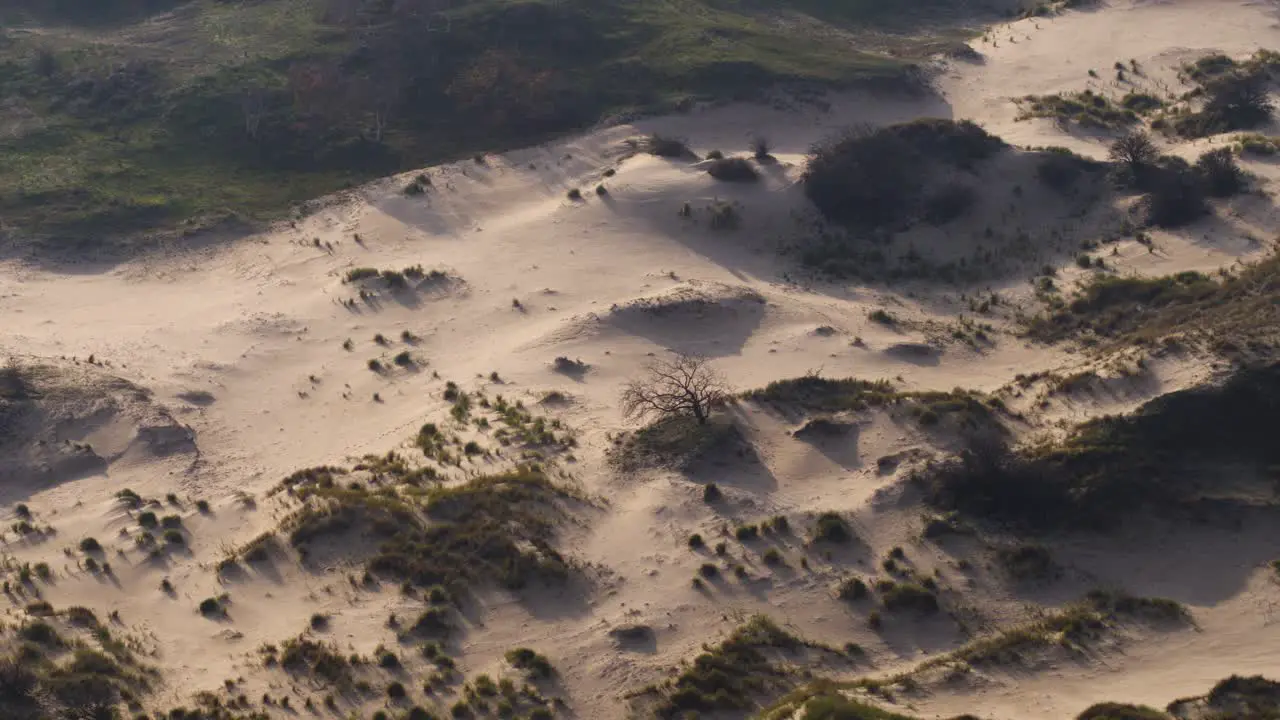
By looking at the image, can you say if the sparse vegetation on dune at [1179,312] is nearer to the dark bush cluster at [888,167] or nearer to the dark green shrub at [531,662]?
the dark bush cluster at [888,167]

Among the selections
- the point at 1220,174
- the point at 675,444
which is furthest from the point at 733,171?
the point at 675,444

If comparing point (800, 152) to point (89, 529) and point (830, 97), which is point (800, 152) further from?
point (89, 529)

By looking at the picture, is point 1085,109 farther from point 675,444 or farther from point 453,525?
point 453,525

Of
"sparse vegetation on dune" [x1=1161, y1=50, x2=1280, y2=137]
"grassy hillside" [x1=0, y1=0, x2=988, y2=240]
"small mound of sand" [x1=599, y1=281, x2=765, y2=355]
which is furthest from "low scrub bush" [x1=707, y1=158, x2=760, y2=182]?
"sparse vegetation on dune" [x1=1161, y1=50, x2=1280, y2=137]

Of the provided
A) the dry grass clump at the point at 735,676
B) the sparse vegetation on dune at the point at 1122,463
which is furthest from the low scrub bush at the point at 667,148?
the dry grass clump at the point at 735,676

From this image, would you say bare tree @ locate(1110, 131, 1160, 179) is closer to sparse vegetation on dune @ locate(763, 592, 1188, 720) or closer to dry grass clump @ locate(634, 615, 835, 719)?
sparse vegetation on dune @ locate(763, 592, 1188, 720)

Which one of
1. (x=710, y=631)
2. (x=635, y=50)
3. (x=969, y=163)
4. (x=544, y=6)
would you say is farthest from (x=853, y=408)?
(x=544, y=6)
